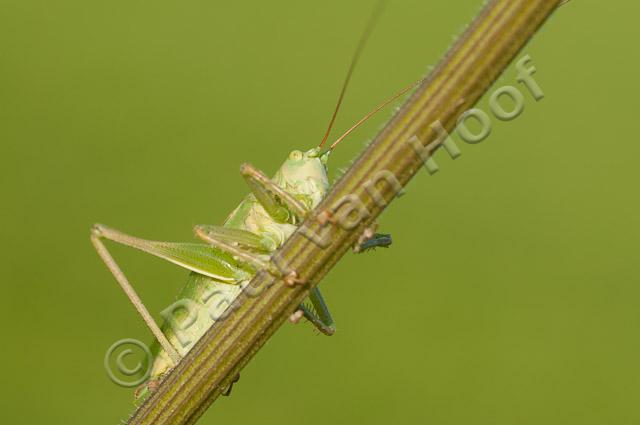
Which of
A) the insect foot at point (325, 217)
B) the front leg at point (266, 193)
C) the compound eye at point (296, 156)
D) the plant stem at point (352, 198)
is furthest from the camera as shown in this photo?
the compound eye at point (296, 156)

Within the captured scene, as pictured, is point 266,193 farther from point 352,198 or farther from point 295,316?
point 352,198

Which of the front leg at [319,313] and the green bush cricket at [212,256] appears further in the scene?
the front leg at [319,313]

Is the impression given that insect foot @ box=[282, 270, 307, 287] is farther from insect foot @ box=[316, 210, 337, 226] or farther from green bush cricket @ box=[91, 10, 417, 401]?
green bush cricket @ box=[91, 10, 417, 401]

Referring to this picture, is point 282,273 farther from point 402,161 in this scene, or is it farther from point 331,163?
point 331,163

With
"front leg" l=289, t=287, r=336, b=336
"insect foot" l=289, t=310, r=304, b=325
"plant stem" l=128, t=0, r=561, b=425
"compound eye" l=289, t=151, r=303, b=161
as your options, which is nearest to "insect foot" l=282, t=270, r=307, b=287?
"plant stem" l=128, t=0, r=561, b=425

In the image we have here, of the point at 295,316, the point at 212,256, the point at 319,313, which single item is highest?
the point at 212,256

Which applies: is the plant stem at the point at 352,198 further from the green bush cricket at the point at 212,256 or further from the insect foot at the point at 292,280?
the green bush cricket at the point at 212,256

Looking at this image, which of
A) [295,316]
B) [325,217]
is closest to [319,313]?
[295,316]

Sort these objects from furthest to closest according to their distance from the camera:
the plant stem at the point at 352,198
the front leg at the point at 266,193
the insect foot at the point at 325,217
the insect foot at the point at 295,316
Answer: the front leg at the point at 266,193
the insect foot at the point at 295,316
the insect foot at the point at 325,217
the plant stem at the point at 352,198

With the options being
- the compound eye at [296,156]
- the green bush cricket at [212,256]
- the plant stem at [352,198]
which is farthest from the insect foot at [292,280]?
the compound eye at [296,156]
